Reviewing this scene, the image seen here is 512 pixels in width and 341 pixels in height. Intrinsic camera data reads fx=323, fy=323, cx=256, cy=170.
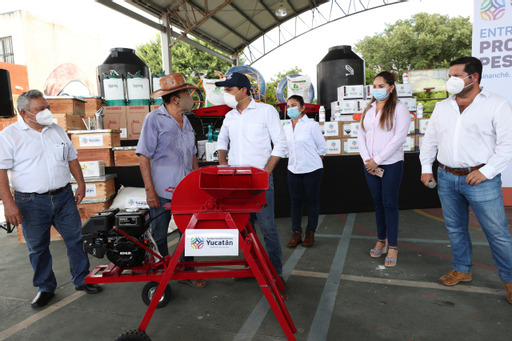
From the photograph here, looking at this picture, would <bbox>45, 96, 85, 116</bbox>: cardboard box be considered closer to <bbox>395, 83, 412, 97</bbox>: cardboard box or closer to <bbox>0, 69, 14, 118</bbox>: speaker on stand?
<bbox>0, 69, 14, 118</bbox>: speaker on stand

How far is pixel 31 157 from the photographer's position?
248cm

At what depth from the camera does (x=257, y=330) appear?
2.12m

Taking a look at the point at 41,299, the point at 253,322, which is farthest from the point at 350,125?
the point at 41,299

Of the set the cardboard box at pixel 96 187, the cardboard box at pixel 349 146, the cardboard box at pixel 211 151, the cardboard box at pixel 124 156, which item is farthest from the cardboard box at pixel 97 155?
the cardboard box at pixel 349 146

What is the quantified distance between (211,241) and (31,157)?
173 cm

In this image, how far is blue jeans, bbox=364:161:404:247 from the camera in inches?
117

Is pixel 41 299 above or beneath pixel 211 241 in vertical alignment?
beneath

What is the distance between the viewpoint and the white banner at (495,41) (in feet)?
14.6

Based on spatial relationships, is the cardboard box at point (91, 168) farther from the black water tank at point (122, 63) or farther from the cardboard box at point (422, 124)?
the cardboard box at point (422, 124)

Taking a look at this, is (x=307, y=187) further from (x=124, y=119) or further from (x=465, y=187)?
(x=124, y=119)

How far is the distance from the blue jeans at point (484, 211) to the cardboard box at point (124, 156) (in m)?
3.81

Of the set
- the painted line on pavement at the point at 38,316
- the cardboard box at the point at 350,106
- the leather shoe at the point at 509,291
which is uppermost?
the cardboard box at the point at 350,106

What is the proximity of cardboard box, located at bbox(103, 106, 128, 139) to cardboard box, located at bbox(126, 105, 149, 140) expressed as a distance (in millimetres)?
59

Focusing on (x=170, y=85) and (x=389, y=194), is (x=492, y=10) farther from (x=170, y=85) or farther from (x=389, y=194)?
(x=170, y=85)
